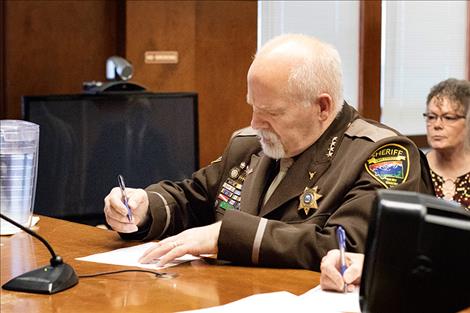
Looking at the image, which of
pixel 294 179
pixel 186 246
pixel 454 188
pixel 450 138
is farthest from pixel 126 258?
pixel 450 138

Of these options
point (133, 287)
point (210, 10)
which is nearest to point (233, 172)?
point (133, 287)

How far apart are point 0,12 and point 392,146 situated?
2.67 metres

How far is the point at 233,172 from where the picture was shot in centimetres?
Result: 274

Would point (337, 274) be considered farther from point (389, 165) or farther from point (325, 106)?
point (325, 106)

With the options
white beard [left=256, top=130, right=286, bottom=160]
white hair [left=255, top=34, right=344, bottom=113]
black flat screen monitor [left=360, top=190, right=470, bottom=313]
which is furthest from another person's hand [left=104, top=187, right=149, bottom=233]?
black flat screen monitor [left=360, top=190, right=470, bottom=313]

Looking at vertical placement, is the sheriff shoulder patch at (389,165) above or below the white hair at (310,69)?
below

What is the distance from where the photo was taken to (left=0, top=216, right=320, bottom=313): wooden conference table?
185 cm

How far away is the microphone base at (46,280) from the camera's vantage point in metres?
1.94

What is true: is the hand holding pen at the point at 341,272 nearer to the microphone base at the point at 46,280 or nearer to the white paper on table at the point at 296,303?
the white paper on table at the point at 296,303

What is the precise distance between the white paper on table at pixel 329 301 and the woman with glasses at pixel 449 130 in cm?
235

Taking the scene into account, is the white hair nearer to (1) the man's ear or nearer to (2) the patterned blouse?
(1) the man's ear

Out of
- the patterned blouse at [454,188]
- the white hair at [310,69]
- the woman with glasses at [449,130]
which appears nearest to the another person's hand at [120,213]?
the white hair at [310,69]

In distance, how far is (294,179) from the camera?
2.50 m

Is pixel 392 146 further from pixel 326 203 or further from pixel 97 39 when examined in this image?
pixel 97 39
